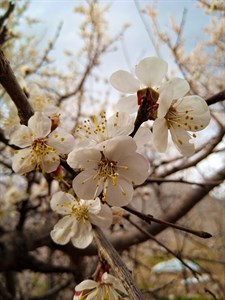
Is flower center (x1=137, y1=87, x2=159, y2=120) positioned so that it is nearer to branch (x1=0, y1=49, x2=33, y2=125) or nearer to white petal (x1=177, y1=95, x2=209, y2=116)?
white petal (x1=177, y1=95, x2=209, y2=116)

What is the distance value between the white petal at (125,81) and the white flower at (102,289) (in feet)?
1.75

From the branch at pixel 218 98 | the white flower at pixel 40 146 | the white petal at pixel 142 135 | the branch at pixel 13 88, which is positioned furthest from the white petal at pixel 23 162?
the branch at pixel 218 98

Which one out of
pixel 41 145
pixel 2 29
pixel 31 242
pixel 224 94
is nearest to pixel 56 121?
pixel 41 145

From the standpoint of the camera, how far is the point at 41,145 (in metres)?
0.87

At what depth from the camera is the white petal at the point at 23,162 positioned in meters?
0.82

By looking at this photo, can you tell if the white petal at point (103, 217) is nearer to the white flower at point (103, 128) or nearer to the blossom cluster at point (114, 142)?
the blossom cluster at point (114, 142)

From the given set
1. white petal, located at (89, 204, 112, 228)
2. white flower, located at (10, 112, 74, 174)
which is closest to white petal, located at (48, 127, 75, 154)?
white flower, located at (10, 112, 74, 174)

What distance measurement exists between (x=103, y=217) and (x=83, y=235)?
0.43 ft

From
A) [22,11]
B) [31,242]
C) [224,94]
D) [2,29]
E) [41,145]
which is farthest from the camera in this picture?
[22,11]

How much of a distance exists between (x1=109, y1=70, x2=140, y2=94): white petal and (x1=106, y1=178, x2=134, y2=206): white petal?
0.91 ft

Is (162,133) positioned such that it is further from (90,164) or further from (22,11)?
(22,11)

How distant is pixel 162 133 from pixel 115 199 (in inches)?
8.6

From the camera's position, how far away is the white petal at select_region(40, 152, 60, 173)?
833 millimetres

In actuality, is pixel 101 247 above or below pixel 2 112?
below
